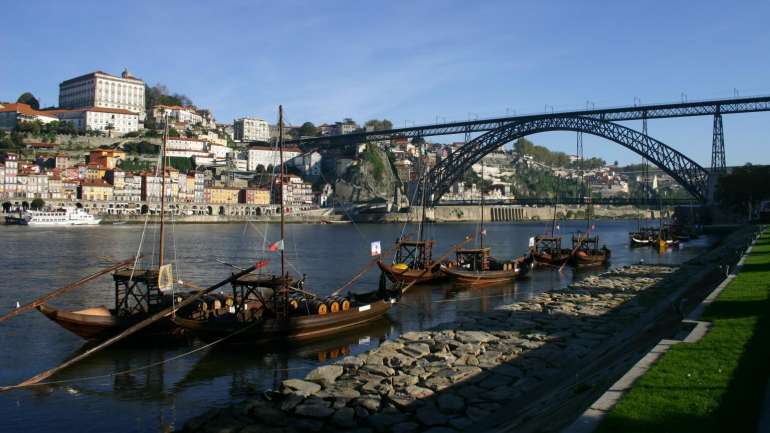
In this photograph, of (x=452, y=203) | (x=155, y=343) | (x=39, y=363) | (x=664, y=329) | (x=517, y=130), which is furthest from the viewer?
(x=452, y=203)

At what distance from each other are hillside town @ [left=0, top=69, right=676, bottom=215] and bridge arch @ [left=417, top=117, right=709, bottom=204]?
492cm

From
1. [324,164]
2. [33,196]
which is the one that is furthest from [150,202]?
[324,164]

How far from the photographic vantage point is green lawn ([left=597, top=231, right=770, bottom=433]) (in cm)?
673

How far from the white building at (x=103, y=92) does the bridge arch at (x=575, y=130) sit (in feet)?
219

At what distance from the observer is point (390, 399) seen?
10711 millimetres

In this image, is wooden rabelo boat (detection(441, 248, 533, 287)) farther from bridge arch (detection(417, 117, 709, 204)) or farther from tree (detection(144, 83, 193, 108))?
tree (detection(144, 83, 193, 108))

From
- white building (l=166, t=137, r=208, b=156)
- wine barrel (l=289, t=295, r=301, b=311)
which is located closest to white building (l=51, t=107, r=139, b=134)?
white building (l=166, t=137, r=208, b=156)

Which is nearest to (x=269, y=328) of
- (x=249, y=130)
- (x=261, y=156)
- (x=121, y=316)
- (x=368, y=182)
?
(x=121, y=316)

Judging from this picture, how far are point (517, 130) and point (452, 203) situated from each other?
1085 inches

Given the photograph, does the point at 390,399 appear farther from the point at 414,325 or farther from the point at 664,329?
the point at 414,325

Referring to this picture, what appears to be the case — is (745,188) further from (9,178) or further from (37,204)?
(9,178)

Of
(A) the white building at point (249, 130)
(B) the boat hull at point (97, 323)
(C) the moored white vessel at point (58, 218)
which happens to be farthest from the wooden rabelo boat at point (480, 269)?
(A) the white building at point (249, 130)

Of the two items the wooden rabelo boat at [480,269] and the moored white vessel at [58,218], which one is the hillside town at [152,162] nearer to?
the moored white vessel at [58,218]

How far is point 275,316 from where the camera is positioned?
17328 millimetres
